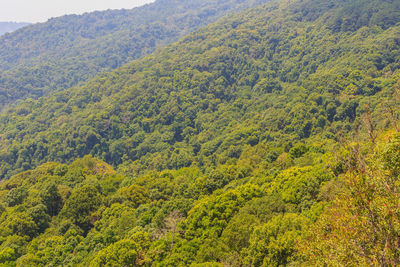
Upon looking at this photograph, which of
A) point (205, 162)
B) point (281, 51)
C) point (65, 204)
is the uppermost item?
point (281, 51)

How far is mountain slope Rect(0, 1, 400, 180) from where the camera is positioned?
9638cm

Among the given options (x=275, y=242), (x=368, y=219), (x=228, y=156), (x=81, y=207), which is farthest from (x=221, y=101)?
(x=368, y=219)

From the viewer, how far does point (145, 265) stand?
31.0m

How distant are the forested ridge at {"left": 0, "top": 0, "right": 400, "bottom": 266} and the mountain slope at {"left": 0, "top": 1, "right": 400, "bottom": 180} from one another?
84cm

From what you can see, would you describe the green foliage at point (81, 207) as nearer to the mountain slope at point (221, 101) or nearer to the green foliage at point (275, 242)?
the green foliage at point (275, 242)

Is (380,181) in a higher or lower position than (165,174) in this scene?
higher

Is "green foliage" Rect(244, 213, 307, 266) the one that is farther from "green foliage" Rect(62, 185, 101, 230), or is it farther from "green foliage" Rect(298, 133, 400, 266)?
"green foliage" Rect(62, 185, 101, 230)

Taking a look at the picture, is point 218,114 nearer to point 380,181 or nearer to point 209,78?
point 209,78

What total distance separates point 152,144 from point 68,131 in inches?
1845

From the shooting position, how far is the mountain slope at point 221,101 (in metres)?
96.4

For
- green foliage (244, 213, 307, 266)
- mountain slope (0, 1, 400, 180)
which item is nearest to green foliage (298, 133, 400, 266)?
green foliage (244, 213, 307, 266)

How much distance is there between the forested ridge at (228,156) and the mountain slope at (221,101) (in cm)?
84

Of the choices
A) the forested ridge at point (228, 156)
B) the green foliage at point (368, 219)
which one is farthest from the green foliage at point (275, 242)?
the green foliage at point (368, 219)

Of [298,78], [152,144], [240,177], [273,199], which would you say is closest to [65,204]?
Result: [240,177]
